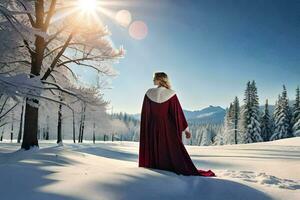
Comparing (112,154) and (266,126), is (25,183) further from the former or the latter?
(266,126)

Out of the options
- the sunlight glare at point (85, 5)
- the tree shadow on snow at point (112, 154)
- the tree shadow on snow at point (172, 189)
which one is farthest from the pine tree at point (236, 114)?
the tree shadow on snow at point (172, 189)

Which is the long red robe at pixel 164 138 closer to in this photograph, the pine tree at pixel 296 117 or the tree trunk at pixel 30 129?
the tree trunk at pixel 30 129

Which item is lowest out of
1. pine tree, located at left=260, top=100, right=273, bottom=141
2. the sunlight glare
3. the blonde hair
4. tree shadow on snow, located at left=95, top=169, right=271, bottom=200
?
tree shadow on snow, located at left=95, top=169, right=271, bottom=200

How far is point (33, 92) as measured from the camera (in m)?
7.02

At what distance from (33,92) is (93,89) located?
810cm

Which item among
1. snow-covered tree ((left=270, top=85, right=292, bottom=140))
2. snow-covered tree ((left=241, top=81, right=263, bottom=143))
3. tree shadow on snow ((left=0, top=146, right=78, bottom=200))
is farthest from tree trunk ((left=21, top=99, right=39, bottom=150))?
snow-covered tree ((left=270, top=85, right=292, bottom=140))

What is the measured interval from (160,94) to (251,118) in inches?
2008

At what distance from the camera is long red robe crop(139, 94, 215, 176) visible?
7.31m

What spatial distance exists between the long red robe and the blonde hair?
31 cm

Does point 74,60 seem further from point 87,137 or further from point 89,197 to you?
point 87,137

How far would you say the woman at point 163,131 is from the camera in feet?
24.0

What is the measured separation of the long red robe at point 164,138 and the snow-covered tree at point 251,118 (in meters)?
50.6

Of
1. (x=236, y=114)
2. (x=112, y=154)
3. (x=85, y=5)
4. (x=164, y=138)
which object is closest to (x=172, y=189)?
(x=164, y=138)

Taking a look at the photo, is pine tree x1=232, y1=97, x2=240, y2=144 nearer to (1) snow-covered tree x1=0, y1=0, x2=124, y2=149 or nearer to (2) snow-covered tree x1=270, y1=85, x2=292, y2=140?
(2) snow-covered tree x1=270, y1=85, x2=292, y2=140
